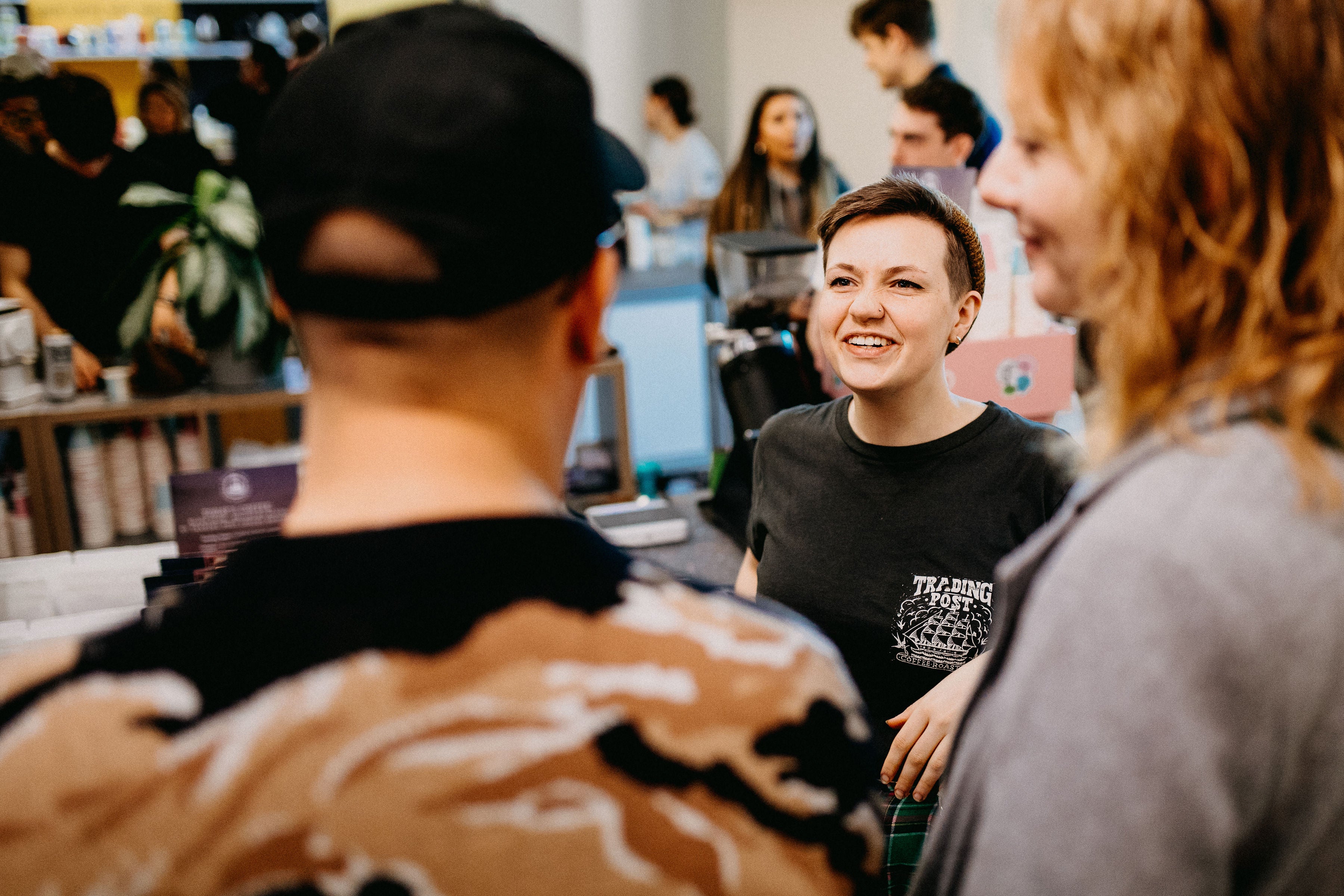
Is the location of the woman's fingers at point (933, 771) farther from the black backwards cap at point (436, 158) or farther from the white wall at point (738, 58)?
the white wall at point (738, 58)

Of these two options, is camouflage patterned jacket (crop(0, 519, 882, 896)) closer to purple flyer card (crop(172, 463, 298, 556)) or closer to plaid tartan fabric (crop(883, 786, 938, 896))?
plaid tartan fabric (crop(883, 786, 938, 896))

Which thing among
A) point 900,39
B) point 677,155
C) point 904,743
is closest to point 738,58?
point 677,155

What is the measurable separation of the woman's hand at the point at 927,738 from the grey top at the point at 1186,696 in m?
0.65

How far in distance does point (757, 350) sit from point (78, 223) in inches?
81.1

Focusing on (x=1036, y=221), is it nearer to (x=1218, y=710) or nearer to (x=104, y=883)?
(x=1218, y=710)

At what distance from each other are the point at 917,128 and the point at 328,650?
9.04 ft

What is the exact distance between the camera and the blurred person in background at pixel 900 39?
3.57 m

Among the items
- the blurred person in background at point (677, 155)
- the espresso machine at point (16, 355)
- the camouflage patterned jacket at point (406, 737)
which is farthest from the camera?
the blurred person in background at point (677, 155)

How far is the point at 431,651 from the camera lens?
538 millimetres

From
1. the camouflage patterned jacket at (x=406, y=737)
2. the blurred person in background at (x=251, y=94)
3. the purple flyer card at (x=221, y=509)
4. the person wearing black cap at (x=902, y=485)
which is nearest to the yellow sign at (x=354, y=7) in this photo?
the blurred person in background at (x=251, y=94)

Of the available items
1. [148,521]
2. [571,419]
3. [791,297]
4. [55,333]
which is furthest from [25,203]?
[571,419]

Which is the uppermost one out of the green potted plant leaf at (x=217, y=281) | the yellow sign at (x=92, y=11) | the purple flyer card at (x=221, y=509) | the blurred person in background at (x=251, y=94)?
the yellow sign at (x=92, y=11)

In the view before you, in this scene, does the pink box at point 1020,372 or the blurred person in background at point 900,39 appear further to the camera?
the blurred person in background at point 900,39

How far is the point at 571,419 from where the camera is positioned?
0.67 m
